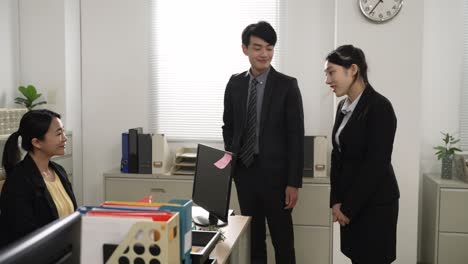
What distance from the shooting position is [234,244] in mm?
1991

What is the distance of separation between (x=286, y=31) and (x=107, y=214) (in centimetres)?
287

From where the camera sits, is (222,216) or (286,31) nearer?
(222,216)

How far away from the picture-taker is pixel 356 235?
7.24ft

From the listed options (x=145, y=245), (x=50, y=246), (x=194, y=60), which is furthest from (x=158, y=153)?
(x=50, y=246)

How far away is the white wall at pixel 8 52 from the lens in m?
3.82

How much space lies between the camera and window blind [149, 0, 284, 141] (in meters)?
3.99

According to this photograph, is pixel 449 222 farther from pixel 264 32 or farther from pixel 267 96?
pixel 264 32

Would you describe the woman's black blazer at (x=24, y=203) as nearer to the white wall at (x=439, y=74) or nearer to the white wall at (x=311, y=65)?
the white wall at (x=311, y=65)

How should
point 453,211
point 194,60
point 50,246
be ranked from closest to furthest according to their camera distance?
point 50,246 → point 453,211 → point 194,60

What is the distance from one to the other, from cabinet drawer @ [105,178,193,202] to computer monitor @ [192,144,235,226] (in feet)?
4.41

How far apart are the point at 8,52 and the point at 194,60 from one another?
1.54 m

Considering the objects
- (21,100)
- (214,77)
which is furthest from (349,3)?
(21,100)

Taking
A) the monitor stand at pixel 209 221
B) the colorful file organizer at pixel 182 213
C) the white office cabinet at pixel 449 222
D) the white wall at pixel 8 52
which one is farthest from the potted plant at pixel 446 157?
the white wall at pixel 8 52

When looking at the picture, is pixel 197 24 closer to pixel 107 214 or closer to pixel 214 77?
pixel 214 77
